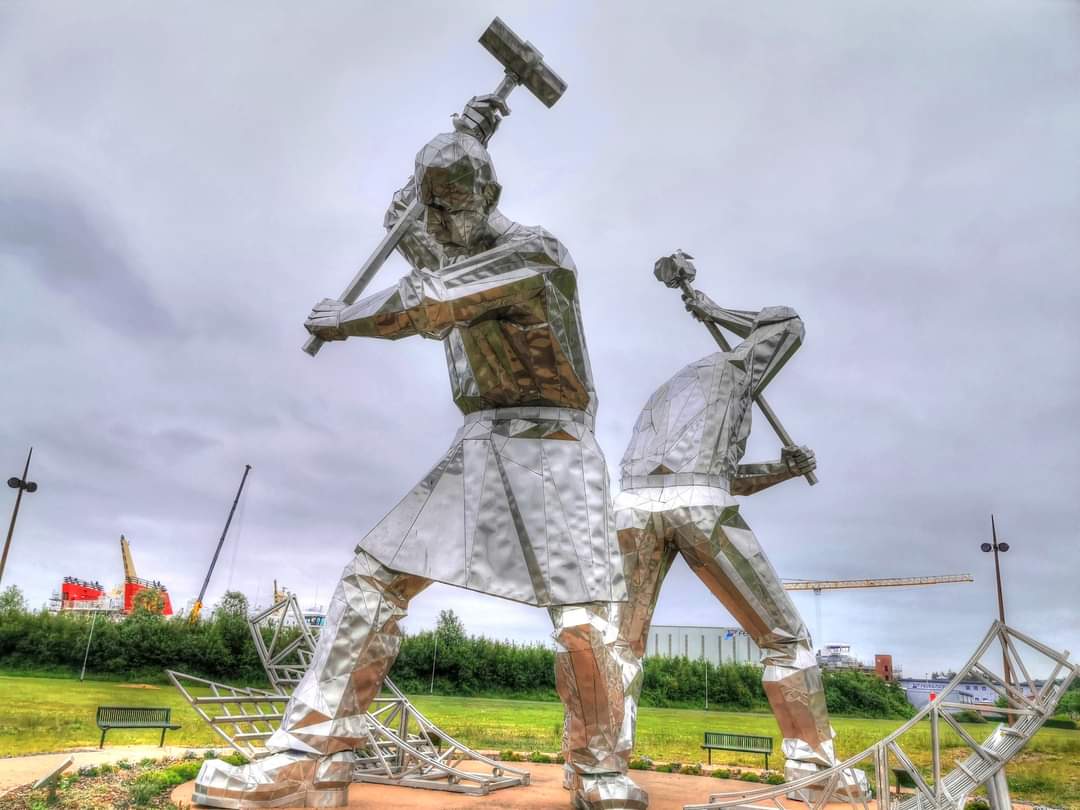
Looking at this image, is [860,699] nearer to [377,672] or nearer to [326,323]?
[377,672]

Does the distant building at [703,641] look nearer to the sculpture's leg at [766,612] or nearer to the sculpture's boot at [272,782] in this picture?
the sculpture's leg at [766,612]

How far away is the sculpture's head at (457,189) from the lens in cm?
516

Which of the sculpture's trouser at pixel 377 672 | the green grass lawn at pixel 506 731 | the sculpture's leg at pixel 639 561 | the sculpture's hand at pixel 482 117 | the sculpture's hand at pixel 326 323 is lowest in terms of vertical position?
the green grass lawn at pixel 506 731

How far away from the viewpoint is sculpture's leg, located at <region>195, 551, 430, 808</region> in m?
4.96

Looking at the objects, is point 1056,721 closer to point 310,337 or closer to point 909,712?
point 909,712

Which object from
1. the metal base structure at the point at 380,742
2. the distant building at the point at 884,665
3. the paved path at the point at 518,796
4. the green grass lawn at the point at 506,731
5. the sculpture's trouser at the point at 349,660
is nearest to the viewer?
the sculpture's trouser at the point at 349,660

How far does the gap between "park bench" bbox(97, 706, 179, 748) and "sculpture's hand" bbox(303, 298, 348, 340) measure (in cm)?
758

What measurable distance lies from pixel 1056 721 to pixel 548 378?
38.3 ft

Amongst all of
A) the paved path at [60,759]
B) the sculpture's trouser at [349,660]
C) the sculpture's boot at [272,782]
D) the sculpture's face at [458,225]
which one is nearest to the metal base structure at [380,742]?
the sculpture's boot at [272,782]

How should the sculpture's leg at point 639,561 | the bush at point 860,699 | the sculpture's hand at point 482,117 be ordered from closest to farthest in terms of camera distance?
the sculpture's hand at point 482,117, the sculpture's leg at point 639,561, the bush at point 860,699

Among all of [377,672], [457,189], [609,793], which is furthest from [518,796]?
[457,189]

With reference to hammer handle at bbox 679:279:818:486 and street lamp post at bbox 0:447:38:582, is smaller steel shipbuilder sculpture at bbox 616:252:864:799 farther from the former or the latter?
street lamp post at bbox 0:447:38:582

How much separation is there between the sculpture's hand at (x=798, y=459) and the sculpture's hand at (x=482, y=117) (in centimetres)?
538

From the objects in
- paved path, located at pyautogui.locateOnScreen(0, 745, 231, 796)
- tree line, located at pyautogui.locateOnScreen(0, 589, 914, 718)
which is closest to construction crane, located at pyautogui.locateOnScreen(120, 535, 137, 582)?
tree line, located at pyautogui.locateOnScreen(0, 589, 914, 718)
